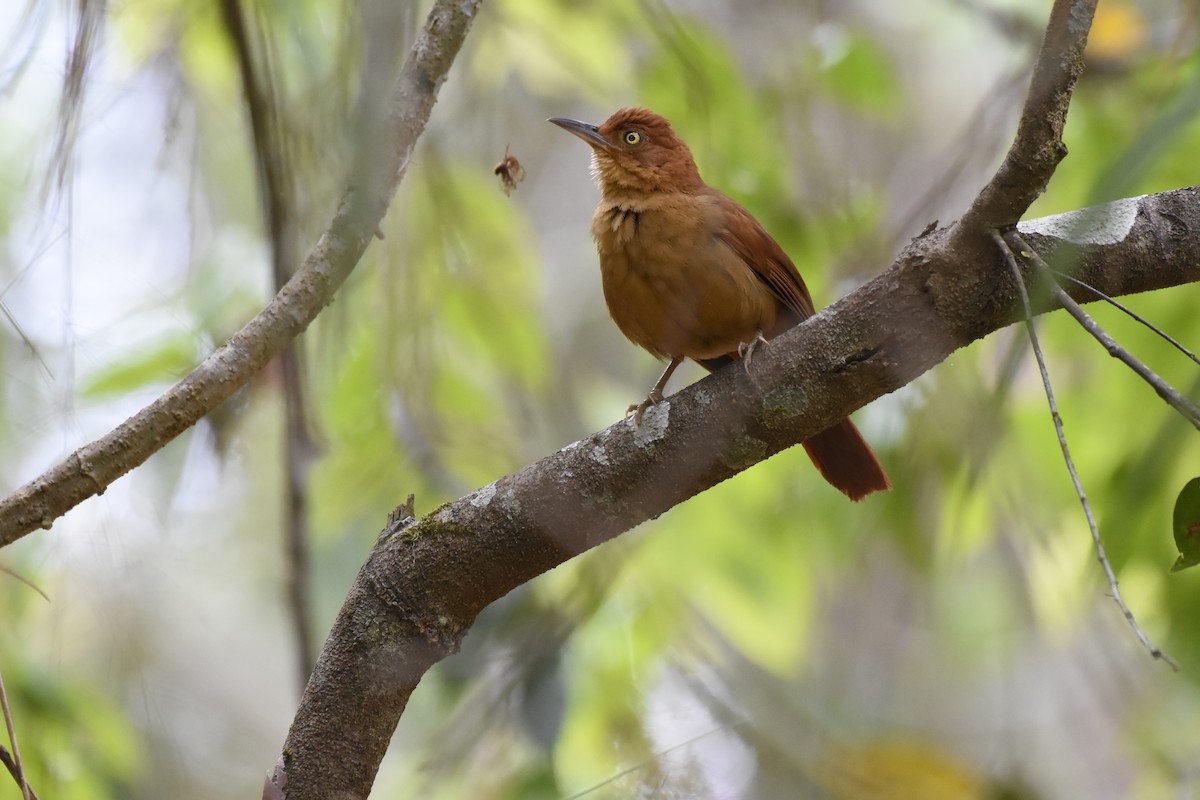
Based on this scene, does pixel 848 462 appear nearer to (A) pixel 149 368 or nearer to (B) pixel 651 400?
(B) pixel 651 400

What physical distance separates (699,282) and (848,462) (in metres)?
0.71

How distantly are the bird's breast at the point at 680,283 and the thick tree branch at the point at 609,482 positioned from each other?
0.79 meters

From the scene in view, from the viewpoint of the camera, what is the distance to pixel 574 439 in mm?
3838

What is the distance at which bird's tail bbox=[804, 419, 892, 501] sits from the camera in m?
3.23

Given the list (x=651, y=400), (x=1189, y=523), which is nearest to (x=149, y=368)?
(x=651, y=400)

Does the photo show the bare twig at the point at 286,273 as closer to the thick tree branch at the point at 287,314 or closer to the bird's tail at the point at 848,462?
the thick tree branch at the point at 287,314

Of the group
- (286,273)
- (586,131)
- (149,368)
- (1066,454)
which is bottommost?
(1066,454)

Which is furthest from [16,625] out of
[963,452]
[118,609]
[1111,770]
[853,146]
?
[1111,770]

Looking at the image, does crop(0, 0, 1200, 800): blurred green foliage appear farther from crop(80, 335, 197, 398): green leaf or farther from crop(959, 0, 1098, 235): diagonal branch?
crop(959, 0, 1098, 235): diagonal branch

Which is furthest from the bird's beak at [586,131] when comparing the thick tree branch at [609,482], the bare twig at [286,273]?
the thick tree branch at [609,482]

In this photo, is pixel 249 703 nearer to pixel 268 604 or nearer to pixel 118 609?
pixel 268 604

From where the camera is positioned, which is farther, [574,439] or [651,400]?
[574,439]

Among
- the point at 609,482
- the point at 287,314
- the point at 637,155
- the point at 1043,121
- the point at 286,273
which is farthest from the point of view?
the point at 637,155

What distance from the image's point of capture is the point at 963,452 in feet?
10.2
